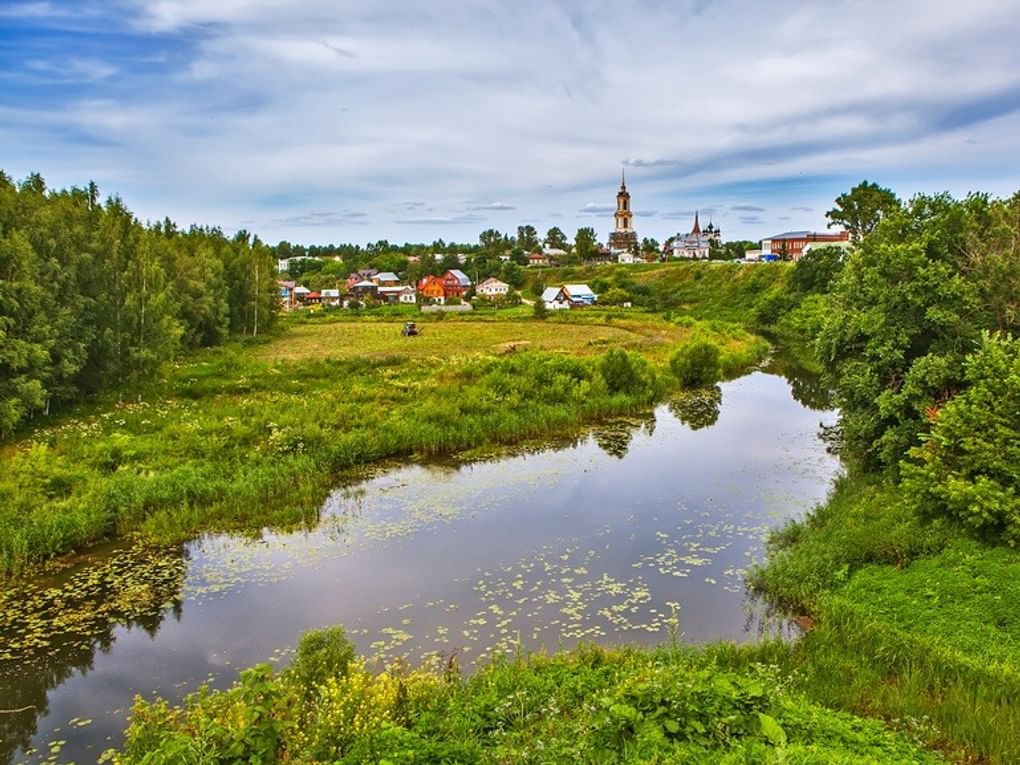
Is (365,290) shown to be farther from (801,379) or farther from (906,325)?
(906,325)

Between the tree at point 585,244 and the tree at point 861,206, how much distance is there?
8800cm

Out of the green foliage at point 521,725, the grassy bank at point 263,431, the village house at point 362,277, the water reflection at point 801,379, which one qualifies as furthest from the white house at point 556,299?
the green foliage at point 521,725

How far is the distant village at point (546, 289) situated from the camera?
9846cm

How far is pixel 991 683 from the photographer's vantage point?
941cm

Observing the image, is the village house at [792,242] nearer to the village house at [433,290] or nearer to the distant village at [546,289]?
the distant village at [546,289]

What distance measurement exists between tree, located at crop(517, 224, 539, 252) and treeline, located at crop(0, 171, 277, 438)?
5550 inches

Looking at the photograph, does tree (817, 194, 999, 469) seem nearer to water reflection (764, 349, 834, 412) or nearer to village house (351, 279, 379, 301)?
water reflection (764, 349, 834, 412)

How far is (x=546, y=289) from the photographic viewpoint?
341 feet

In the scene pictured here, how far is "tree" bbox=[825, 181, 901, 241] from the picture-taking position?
52.9 meters

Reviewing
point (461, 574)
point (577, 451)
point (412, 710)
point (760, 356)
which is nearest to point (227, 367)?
point (577, 451)

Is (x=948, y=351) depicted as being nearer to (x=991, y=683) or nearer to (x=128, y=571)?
(x=991, y=683)

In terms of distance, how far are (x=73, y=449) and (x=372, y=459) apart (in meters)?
9.34

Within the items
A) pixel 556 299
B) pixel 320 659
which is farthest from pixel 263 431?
pixel 556 299

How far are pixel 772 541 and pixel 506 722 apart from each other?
1011cm
